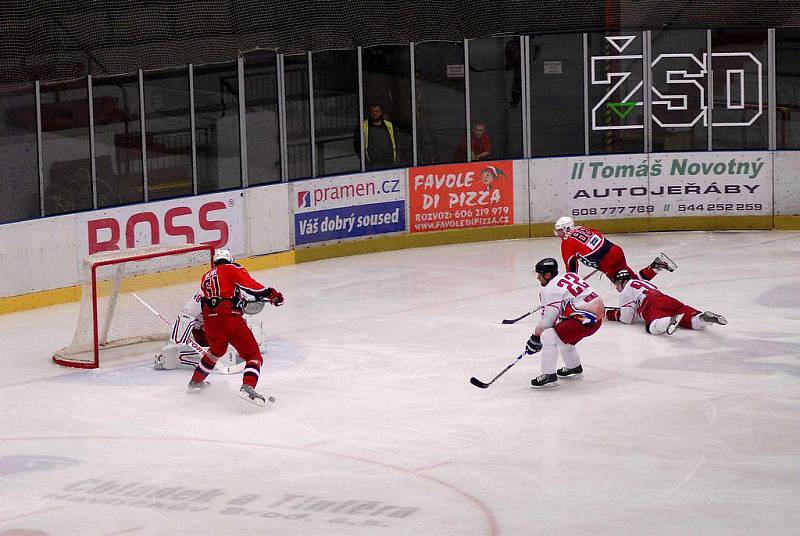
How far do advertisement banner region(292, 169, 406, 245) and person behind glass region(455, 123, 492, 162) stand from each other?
0.88 metres

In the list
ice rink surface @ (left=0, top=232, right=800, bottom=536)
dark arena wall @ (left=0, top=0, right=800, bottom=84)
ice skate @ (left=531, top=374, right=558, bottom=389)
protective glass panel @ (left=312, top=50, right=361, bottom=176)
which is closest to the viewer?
ice rink surface @ (left=0, top=232, right=800, bottom=536)

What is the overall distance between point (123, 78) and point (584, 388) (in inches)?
265

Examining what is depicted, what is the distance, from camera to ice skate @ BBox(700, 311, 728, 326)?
43.0 feet

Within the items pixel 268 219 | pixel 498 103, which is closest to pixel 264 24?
pixel 268 219

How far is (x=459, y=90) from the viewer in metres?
18.2

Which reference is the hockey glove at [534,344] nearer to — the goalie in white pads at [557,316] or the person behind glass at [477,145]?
the goalie in white pads at [557,316]

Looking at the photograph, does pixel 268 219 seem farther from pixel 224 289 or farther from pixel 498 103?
pixel 224 289

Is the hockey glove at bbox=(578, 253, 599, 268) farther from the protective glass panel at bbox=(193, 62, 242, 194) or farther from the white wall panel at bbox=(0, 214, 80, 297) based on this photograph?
the white wall panel at bbox=(0, 214, 80, 297)

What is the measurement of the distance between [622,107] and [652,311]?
5.81 meters

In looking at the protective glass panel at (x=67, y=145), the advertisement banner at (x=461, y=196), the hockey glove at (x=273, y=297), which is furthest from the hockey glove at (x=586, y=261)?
the protective glass panel at (x=67, y=145)

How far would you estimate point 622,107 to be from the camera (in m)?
18.6

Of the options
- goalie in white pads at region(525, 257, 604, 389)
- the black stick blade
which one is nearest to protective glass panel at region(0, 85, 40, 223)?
the black stick blade

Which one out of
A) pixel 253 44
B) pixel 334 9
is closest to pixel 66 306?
pixel 253 44

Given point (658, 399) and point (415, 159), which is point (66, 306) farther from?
point (658, 399)
